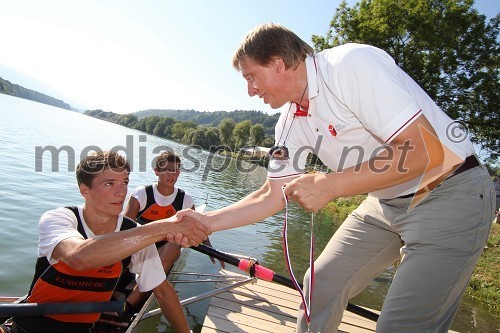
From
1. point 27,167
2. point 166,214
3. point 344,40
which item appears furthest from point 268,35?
point 344,40

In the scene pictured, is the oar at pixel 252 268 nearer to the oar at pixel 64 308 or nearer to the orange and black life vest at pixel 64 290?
the orange and black life vest at pixel 64 290

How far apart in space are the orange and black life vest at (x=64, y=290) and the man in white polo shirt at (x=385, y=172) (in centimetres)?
202

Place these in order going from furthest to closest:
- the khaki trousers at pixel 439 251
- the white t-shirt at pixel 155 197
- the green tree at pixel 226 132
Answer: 1. the green tree at pixel 226 132
2. the white t-shirt at pixel 155 197
3. the khaki trousers at pixel 439 251

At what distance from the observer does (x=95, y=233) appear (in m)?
3.54

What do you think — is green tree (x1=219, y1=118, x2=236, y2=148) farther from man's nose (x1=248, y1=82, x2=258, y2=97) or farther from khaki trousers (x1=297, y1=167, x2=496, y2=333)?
khaki trousers (x1=297, y1=167, x2=496, y2=333)

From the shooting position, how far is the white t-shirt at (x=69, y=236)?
3080 mm

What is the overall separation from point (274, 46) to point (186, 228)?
1.72 m

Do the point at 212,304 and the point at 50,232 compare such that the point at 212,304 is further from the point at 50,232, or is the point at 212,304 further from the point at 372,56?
the point at 372,56

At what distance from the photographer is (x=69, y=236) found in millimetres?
2990

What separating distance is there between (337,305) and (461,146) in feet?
5.37

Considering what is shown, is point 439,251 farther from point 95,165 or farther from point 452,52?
point 452,52

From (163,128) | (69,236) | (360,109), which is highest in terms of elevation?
(163,128)

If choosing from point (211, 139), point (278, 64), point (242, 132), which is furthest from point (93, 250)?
point (211, 139)

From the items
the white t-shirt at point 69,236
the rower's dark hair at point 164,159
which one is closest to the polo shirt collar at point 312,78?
the white t-shirt at point 69,236
